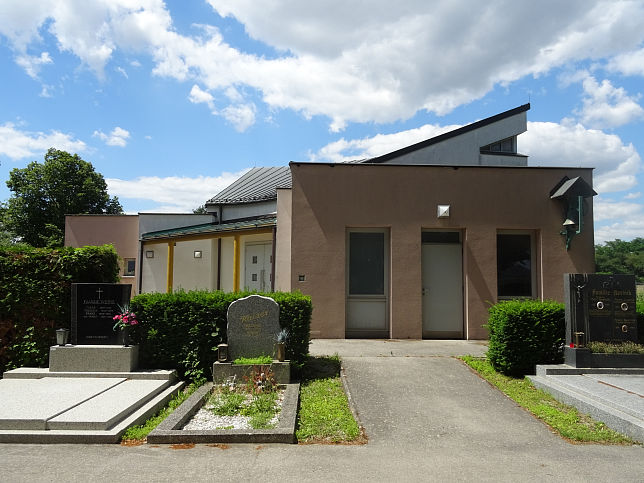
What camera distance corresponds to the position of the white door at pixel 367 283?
1097cm


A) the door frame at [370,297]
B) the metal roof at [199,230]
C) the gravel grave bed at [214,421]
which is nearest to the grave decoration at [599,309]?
the door frame at [370,297]

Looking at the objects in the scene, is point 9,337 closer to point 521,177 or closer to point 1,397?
point 1,397

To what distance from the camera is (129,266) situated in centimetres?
1842

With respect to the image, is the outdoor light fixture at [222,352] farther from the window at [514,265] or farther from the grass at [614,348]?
the window at [514,265]

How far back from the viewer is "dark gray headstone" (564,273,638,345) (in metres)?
7.53

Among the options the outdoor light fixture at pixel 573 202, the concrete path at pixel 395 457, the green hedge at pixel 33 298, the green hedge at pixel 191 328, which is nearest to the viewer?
the concrete path at pixel 395 457

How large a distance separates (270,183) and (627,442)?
1662cm

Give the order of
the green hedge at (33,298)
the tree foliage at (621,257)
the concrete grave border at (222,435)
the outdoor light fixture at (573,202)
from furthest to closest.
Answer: the tree foliage at (621,257), the outdoor light fixture at (573,202), the green hedge at (33,298), the concrete grave border at (222,435)

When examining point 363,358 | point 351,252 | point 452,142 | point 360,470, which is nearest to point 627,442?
point 360,470

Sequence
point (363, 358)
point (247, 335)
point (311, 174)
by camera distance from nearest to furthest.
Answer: point (247, 335) → point (363, 358) → point (311, 174)

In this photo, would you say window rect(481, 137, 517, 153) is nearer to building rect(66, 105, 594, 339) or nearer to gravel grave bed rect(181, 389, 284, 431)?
building rect(66, 105, 594, 339)

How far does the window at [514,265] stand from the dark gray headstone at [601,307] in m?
3.41

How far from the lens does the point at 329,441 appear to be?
509cm

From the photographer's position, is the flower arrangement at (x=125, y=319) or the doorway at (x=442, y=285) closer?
the flower arrangement at (x=125, y=319)
